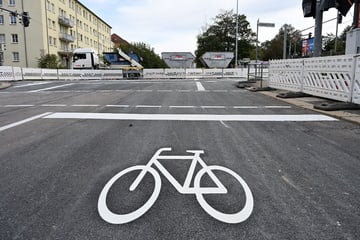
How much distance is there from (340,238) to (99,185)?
2.53 m

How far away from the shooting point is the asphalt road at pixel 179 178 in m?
2.43

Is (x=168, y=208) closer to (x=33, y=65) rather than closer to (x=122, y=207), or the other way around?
(x=122, y=207)

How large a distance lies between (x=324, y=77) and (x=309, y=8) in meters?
4.22

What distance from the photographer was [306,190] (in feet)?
10.4

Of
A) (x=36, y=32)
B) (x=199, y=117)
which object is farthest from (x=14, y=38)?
(x=199, y=117)

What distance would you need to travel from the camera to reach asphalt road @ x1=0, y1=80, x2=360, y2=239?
243 cm

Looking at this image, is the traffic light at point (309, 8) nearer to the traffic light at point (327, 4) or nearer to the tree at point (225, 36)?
the traffic light at point (327, 4)

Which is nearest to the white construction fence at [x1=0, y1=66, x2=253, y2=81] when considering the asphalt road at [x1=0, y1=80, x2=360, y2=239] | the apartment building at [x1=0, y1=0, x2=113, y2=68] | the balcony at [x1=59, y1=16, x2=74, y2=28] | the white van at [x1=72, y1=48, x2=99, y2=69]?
the white van at [x1=72, y1=48, x2=99, y2=69]

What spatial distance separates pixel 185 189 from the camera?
3156 mm

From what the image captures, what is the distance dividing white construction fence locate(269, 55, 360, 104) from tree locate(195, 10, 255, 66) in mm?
56007

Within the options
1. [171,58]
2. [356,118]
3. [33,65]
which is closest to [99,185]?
[356,118]

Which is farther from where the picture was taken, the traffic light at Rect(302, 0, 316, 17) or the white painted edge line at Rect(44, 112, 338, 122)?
the traffic light at Rect(302, 0, 316, 17)

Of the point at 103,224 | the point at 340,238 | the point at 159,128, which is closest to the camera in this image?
the point at 340,238

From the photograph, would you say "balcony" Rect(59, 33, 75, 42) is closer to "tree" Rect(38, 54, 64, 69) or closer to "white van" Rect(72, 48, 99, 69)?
"tree" Rect(38, 54, 64, 69)
